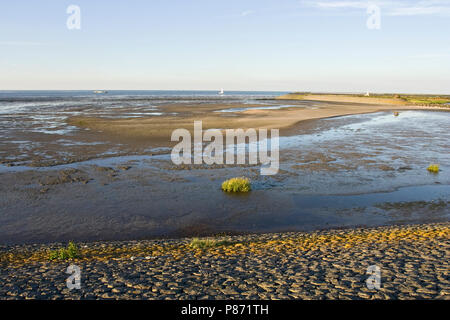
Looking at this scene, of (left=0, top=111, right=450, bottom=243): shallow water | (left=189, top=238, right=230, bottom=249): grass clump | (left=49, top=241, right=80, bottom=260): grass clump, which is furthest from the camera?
(left=0, top=111, right=450, bottom=243): shallow water

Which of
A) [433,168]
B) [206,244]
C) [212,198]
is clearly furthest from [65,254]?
[433,168]

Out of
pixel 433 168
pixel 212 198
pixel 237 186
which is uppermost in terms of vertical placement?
pixel 433 168

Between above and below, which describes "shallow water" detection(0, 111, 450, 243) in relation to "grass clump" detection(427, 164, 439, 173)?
below

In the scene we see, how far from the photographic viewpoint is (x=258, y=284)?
697cm

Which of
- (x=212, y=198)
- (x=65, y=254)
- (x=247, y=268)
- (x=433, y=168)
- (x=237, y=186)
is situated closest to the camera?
(x=247, y=268)

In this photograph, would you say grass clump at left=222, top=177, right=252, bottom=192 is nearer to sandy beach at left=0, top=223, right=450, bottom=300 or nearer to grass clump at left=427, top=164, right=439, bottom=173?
sandy beach at left=0, top=223, right=450, bottom=300

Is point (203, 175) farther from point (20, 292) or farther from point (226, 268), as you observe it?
point (20, 292)

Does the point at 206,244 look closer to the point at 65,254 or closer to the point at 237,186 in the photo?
the point at 65,254

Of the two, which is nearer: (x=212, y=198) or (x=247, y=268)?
(x=247, y=268)

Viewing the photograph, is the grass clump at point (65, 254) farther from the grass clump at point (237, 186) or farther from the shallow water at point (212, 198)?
the grass clump at point (237, 186)

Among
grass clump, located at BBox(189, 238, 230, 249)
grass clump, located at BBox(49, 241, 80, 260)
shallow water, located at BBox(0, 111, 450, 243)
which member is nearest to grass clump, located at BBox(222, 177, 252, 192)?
shallow water, located at BBox(0, 111, 450, 243)

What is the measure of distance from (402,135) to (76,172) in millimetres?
31630

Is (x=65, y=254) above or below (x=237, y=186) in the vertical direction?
below

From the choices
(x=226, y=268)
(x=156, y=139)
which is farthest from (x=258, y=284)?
(x=156, y=139)
